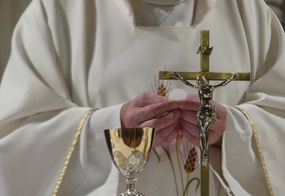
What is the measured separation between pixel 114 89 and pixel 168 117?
14.0 inches

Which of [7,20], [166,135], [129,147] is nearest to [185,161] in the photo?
[166,135]

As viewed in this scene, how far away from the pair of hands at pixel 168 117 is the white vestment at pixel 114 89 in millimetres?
114

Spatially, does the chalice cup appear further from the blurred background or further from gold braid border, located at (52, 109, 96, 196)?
the blurred background

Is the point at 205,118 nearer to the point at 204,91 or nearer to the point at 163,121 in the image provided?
the point at 204,91

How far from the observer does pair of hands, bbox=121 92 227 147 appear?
6.32 ft

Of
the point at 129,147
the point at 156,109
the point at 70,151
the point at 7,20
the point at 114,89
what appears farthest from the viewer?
the point at 7,20

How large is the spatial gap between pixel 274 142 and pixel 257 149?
3.2 inches

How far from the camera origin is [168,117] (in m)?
1.94

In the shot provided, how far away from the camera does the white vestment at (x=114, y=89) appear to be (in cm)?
211

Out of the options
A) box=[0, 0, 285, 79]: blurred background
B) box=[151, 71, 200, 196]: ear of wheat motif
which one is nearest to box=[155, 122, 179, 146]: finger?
box=[151, 71, 200, 196]: ear of wheat motif

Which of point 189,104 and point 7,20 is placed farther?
point 7,20

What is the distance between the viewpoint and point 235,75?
1.89 metres

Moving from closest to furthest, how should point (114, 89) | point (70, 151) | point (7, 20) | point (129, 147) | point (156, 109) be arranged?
point (129, 147) → point (156, 109) → point (70, 151) → point (114, 89) → point (7, 20)

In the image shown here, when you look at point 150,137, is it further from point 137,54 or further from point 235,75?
point 137,54
